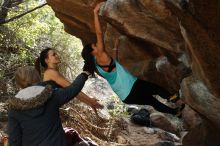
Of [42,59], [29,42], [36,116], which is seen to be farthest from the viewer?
[29,42]

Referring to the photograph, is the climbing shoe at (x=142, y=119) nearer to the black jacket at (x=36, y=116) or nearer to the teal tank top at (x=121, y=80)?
the teal tank top at (x=121, y=80)

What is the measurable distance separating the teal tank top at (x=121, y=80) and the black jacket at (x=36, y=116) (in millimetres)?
1631

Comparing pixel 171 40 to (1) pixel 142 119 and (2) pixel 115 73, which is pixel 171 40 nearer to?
(2) pixel 115 73

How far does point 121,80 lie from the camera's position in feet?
19.1

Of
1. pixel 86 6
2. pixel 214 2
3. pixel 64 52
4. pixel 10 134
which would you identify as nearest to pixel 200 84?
pixel 214 2

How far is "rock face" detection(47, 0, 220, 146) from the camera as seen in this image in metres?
4.30

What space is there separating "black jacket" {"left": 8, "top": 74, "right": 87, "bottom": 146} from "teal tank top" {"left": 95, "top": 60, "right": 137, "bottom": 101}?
1.63 metres

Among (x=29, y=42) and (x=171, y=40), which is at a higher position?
(x=171, y=40)

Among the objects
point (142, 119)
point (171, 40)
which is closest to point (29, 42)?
point (142, 119)

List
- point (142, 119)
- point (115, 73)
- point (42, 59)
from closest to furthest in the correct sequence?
point (42, 59)
point (115, 73)
point (142, 119)

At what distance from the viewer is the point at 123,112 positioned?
15352 millimetres

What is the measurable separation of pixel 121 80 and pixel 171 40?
53.3 inches

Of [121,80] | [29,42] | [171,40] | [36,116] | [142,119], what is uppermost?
[171,40]

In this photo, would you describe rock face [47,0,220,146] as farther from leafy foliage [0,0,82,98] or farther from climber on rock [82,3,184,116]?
leafy foliage [0,0,82,98]
